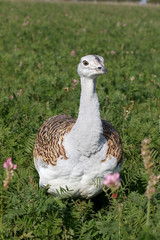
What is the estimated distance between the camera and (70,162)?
2424 mm

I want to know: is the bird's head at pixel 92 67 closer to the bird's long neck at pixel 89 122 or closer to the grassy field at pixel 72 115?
the bird's long neck at pixel 89 122

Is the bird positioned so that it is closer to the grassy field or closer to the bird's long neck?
the bird's long neck

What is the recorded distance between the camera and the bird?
7.65ft

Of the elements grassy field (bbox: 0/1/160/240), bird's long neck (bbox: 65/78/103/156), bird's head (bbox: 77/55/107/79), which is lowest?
grassy field (bbox: 0/1/160/240)

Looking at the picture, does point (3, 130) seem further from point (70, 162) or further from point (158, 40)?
point (158, 40)

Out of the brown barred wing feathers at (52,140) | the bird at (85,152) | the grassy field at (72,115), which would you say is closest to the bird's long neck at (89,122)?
the bird at (85,152)

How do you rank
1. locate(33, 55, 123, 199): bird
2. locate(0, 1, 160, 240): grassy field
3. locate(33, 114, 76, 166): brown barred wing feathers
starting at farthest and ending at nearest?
1. locate(33, 114, 76, 166): brown barred wing feathers
2. locate(33, 55, 123, 199): bird
3. locate(0, 1, 160, 240): grassy field

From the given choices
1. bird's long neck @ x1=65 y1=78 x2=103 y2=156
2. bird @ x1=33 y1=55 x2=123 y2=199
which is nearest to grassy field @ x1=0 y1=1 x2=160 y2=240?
bird @ x1=33 y1=55 x2=123 y2=199

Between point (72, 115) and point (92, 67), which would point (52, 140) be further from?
point (72, 115)

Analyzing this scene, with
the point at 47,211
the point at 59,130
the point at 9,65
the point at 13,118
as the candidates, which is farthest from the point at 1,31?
the point at 47,211

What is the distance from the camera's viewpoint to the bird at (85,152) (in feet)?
7.65

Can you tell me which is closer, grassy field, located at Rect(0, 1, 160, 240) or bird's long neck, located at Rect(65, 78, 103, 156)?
grassy field, located at Rect(0, 1, 160, 240)

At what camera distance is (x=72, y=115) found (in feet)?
14.0

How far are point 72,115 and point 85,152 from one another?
1.92 m
